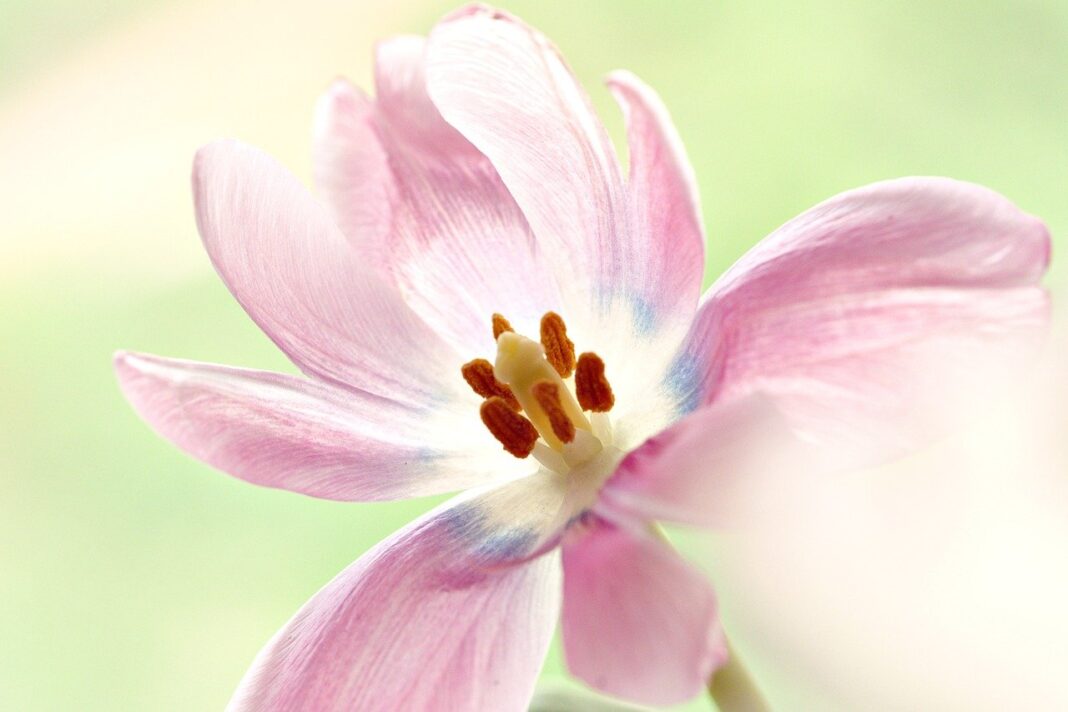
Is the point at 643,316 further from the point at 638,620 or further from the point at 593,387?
the point at 638,620

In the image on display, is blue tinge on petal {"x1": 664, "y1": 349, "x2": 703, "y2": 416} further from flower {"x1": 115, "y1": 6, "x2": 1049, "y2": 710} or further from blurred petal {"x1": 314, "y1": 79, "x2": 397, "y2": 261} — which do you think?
blurred petal {"x1": 314, "y1": 79, "x2": 397, "y2": 261}

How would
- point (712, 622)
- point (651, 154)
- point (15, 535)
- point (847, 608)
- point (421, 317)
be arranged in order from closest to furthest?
1. point (712, 622)
2. point (651, 154)
3. point (421, 317)
4. point (847, 608)
5. point (15, 535)

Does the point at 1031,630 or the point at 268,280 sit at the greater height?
the point at 268,280

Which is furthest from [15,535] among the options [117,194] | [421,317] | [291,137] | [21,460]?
[421,317]

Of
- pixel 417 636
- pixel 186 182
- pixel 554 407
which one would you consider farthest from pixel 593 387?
pixel 186 182

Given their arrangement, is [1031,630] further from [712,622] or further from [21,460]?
[21,460]

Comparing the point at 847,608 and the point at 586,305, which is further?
the point at 847,608
